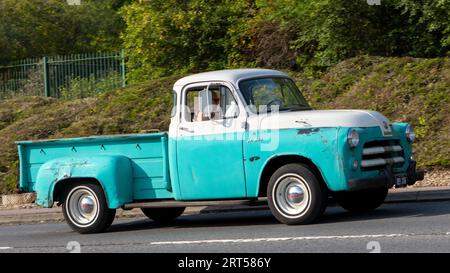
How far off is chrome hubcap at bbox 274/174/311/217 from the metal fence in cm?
1474

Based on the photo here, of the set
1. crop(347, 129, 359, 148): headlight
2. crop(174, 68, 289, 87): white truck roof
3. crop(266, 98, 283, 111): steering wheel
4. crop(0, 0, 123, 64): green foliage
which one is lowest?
crop(347, 129, 359, 148): headlight

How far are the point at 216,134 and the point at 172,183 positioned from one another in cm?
93

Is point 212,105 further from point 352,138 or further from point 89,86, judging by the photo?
Answer: point 89,86

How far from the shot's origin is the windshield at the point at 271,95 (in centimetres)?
1216

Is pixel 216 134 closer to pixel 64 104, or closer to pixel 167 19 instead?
pixel 64 104

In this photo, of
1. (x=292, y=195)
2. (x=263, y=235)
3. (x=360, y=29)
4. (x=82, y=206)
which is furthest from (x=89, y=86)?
(x=263, y=235)

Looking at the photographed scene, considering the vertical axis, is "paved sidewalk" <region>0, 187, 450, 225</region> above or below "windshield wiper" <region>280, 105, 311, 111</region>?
below

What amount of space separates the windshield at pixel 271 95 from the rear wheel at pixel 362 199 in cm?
138

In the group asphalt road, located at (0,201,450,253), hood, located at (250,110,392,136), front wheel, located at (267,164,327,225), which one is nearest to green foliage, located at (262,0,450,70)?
asphalt road, located at (0,201,450,253)

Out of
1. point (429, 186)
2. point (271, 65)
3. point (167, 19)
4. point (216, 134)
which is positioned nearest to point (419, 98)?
point (429, 186)

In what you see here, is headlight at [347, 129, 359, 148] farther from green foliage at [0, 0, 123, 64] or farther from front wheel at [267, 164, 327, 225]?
green foliage at [0, 0, 123, 64]

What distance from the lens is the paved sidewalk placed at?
14000 millimetres

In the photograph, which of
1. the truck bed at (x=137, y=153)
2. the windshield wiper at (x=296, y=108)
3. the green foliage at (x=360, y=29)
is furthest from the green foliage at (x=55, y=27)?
the windshield wiper at (x=296, y=108)

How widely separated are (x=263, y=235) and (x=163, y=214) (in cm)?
324
